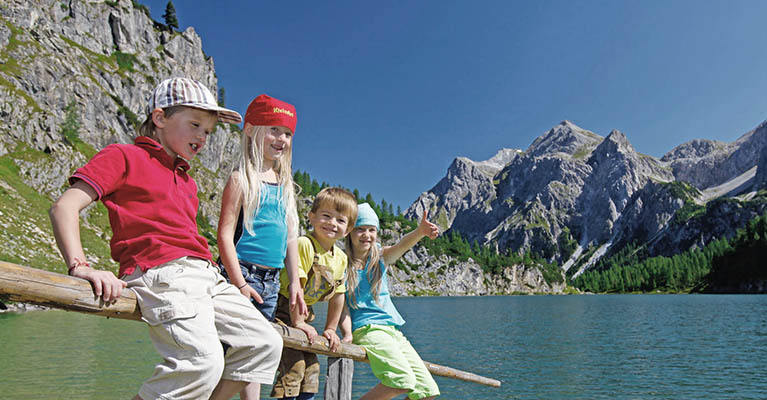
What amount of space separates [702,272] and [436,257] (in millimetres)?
106889

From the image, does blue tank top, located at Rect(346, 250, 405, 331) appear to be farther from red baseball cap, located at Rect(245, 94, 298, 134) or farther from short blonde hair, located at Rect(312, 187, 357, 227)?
red baseball cap, located at Rect(245, 94, 298, 134)

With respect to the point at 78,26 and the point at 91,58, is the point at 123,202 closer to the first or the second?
the point at 91,58

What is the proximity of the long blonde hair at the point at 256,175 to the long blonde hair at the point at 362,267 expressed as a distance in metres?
1.47

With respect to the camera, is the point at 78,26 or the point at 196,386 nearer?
the point at 196,386

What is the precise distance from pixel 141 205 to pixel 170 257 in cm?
48

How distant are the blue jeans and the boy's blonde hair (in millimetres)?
1253

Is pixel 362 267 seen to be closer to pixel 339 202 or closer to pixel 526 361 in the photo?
pixel 339 202

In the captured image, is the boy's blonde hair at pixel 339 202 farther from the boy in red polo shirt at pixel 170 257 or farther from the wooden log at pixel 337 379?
the boy in red polo shirt at pixel 170 257

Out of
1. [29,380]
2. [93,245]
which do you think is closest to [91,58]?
[93,245]

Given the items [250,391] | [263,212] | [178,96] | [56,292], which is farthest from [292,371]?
[178,96]

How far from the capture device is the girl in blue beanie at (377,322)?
6.04 metres

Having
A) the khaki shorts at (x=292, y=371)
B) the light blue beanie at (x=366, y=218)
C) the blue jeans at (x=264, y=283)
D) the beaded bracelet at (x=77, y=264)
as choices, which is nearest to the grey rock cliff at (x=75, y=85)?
the light blue beanie at (x=366, y=218)

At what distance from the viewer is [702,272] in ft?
580

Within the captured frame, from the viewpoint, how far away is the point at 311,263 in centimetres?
571
